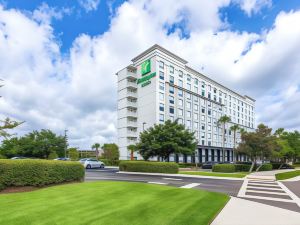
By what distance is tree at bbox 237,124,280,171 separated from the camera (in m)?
31.8

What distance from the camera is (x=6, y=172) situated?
467 inches

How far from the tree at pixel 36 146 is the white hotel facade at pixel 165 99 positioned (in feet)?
51.8

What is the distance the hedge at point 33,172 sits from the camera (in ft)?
39.1

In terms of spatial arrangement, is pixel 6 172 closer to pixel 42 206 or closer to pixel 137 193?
pixel 42 206

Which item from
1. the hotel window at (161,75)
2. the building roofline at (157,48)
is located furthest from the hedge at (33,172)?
the building roofline at (157,48)

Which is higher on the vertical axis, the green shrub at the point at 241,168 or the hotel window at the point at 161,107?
the hotel window at the point at 161,107

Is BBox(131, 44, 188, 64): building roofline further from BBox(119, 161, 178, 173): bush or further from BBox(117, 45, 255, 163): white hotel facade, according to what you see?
BBox(119, 161, 178, 173): bush

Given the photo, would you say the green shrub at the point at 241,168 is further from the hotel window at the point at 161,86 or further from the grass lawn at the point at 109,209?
the hotel window at the point at 161,86

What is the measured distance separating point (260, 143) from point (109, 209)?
29103 millimetres

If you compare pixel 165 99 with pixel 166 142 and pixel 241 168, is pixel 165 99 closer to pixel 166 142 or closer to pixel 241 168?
pixel 166 142

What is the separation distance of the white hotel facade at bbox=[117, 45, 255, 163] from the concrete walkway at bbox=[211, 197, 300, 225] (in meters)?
44.9

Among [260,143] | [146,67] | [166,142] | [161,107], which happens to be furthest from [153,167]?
[146,67]

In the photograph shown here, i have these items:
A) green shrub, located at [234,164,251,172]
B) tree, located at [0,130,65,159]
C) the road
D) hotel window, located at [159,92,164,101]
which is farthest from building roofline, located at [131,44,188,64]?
the road

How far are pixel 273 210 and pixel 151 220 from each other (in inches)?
192
